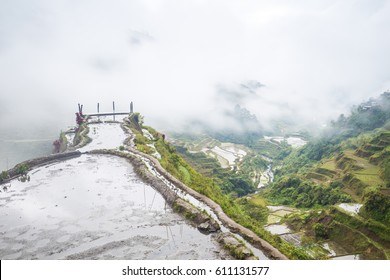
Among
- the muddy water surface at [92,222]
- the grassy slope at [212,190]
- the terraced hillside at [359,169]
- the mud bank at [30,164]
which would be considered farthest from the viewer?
the terraced hillside at [359,169]

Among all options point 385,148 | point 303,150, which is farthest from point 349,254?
point 303,150

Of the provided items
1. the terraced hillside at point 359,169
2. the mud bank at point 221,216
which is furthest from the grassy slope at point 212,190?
the terraced hillside at point 359,169

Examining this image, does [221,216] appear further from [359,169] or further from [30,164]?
[359,169]

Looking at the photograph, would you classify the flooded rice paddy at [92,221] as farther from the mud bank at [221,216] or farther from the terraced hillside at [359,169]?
the terraced hillside at [359,169]

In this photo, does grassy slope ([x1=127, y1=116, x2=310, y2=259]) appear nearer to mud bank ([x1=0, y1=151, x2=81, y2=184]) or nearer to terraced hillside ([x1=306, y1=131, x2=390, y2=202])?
mud bank ([x1=0, y1=151, x2=81, y2=184])

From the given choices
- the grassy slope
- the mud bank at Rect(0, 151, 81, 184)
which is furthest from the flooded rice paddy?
the grassy slope

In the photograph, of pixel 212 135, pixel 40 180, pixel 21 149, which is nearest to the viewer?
pixel 40 180

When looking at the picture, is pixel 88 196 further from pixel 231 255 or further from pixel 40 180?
pixel 231 255

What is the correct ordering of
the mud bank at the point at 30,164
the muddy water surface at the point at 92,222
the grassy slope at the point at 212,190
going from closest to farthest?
the muddy water surface at the point at 92,222 < the grassy slope at the point at 212,190 < the mud bank at the point at 30,164
